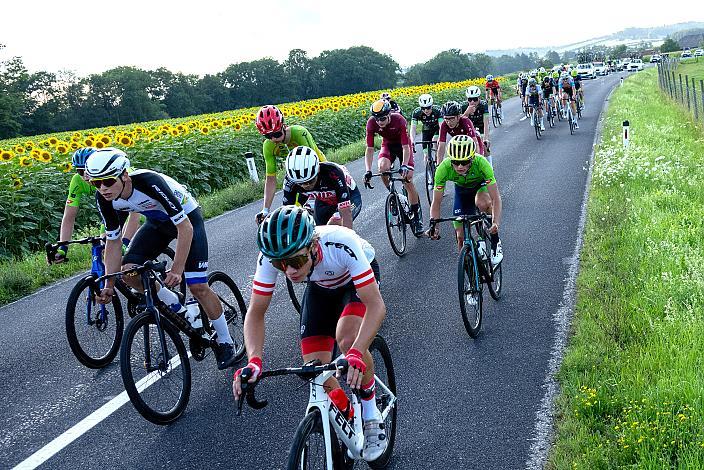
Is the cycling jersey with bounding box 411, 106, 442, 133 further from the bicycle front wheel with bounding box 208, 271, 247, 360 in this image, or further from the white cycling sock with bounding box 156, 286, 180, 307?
the white cycling sock with bounding box 156, 286, 180, 307

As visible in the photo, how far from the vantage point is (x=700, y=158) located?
48.0 ft

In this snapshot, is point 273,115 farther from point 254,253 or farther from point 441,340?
point 254,253

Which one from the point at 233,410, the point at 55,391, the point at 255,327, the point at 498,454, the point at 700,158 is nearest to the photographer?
the point at 255,327

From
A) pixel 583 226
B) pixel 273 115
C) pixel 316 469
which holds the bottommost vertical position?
Result: pixel 583 226

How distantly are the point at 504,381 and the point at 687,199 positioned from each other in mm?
7136

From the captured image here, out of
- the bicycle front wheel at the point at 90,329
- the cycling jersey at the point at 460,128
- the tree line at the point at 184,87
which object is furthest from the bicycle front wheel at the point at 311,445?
the tree line at the point at 184,87

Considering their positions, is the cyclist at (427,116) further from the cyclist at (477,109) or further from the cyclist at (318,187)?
the cyclist at (318,187)

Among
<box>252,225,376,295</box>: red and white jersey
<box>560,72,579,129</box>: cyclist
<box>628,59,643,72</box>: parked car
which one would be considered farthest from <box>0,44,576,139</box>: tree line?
<box>252,225,376,295</box>: red and white jersey

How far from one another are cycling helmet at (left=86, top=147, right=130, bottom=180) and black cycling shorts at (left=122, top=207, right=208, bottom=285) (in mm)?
858

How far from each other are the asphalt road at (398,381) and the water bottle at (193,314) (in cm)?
54

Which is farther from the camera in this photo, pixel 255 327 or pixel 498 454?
pixel 498 454

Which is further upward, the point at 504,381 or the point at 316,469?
the point at 316,469

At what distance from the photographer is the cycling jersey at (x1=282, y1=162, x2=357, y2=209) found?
6984 millimetres

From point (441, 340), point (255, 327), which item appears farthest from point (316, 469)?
point (441, 340)
